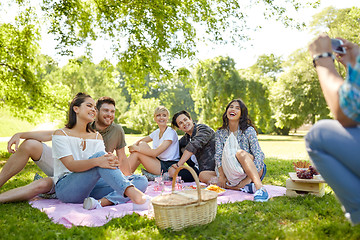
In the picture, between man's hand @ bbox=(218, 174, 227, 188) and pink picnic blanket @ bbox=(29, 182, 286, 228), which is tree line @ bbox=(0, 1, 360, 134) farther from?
pink picnic blanket @ bbox=(29, 182, 286, 228)

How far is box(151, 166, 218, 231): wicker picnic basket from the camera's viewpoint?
2.57 m

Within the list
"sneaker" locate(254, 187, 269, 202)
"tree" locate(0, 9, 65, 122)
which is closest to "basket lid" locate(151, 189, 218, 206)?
"sneaker" locate(254, 187, 269, 202)

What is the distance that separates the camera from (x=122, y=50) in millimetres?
9273

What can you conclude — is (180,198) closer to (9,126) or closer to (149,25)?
(149,25)

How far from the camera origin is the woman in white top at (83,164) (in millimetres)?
3117

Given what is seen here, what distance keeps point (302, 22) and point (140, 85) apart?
531 centimetres

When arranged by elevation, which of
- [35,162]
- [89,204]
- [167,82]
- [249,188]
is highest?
[167,82]

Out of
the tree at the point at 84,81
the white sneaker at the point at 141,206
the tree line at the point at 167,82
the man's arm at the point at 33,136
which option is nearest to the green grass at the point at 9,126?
the tree at the point at 84,81

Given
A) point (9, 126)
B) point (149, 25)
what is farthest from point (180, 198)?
point (9, 126)

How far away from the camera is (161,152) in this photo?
16.6 ft

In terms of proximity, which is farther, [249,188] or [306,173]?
[249,188]

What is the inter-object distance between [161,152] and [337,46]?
351 cm

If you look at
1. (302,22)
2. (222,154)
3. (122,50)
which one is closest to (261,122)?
(302,22)

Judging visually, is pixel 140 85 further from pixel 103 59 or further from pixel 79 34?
pixel 79 34
